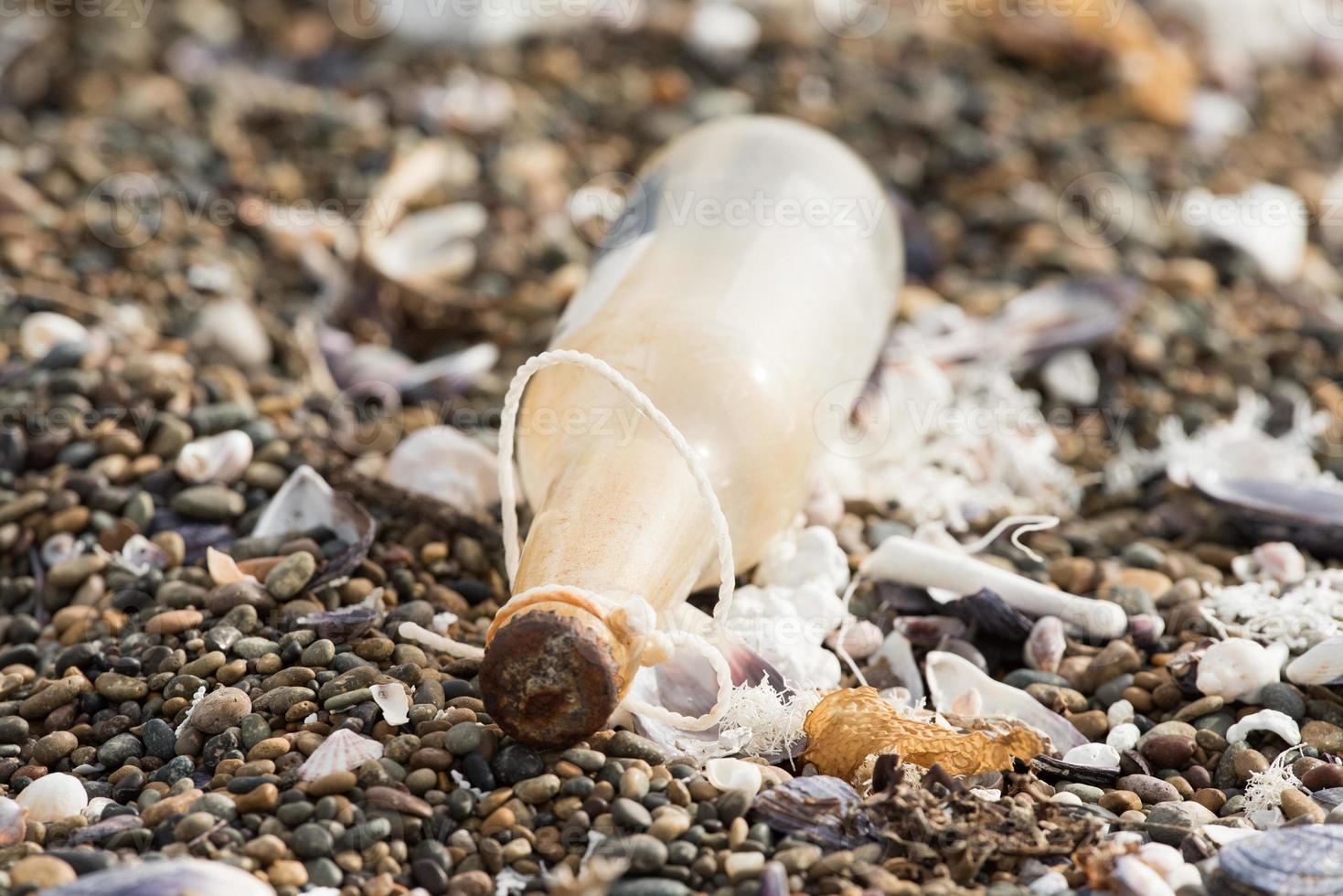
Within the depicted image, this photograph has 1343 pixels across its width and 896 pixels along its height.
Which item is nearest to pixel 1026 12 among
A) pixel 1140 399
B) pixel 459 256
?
pixel 1140 399

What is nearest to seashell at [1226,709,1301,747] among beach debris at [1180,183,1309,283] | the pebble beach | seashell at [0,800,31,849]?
the pebble beach

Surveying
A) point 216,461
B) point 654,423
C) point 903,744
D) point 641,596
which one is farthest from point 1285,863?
point 216,461

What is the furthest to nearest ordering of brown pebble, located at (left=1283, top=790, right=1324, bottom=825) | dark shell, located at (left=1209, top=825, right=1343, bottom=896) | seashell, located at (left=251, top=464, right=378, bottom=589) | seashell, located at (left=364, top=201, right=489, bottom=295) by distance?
seashell, located at (left=364, top=201, right=489, bottom=295), seashell, located at (left=251, top=464, right=378, bottom=589), brown pebble, located at (left=1283, top=790, right=1324, bottom=825), dark shell, located at (left=1209, top=825, right=1343, bottom=896)

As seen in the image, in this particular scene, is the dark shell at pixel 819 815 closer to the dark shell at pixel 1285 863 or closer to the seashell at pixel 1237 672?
the dark shell at pixel 1285 863

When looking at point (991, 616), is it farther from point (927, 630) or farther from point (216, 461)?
point (216, 461)

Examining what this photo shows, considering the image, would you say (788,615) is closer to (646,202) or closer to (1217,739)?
(1217,739)

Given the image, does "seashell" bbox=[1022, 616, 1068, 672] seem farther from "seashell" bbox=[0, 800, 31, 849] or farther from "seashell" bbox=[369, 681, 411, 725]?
"seashell" bbox=[0, 800, 31, 849]

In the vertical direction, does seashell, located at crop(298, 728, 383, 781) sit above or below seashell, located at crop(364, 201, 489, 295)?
above

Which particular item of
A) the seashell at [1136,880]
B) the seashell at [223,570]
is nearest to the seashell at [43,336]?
the seashell at [223,570]
